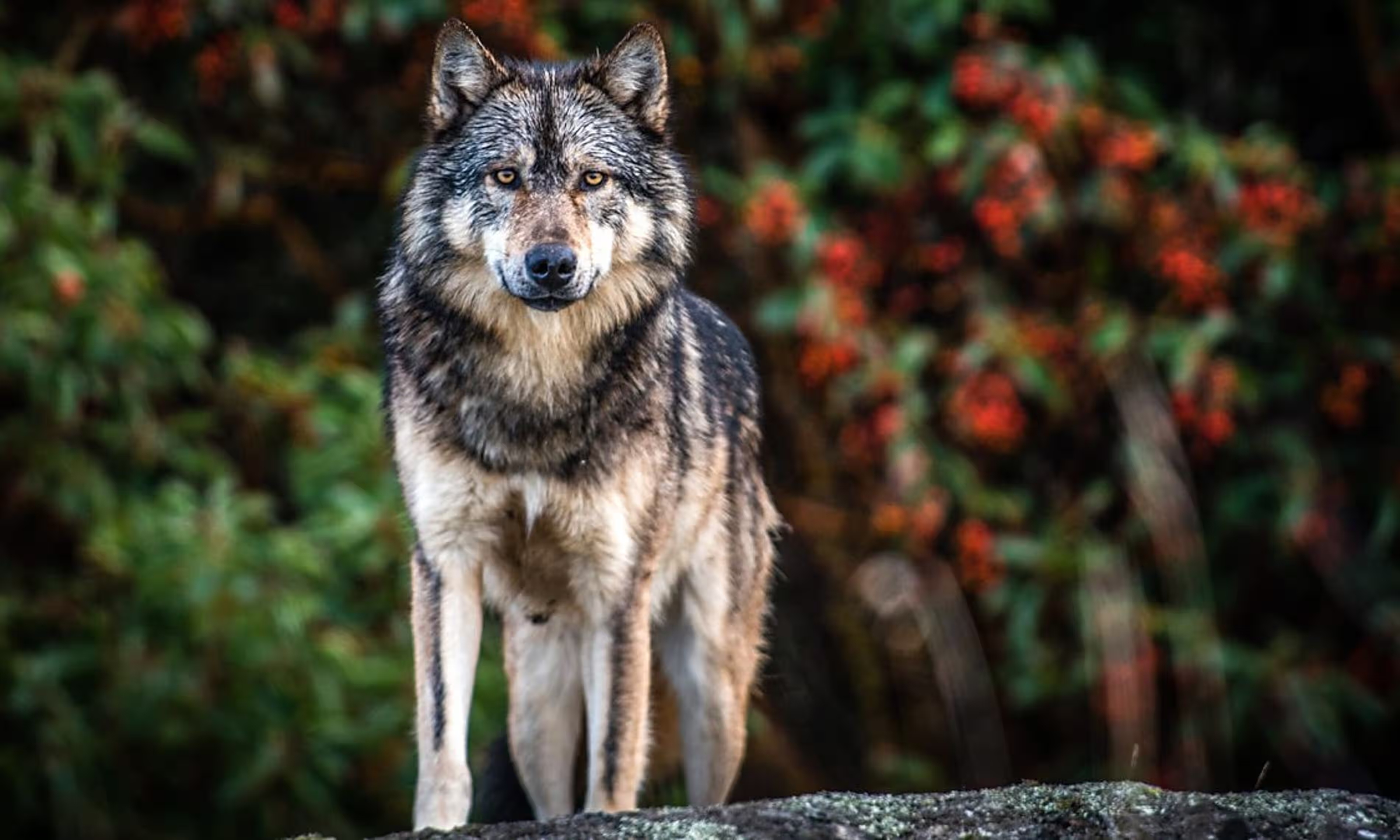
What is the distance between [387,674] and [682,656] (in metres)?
2.86

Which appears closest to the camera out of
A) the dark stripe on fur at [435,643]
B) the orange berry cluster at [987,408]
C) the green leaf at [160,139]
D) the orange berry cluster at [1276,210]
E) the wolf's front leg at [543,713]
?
the dark stripe on fur at [435,643]

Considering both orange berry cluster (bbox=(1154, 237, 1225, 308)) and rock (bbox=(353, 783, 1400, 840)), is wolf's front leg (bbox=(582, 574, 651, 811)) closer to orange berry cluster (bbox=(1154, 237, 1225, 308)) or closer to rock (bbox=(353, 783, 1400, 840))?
rock (bbox=(353, 783, 1400, 840))

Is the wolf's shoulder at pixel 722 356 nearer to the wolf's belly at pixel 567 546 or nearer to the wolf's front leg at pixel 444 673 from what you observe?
the wolf's belly at pixel 567 546

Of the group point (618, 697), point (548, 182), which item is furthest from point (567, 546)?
point (548, 182)

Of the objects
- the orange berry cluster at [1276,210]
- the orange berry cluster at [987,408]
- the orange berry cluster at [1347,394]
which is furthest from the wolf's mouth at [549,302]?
the orange berry cluster at [1347,394]

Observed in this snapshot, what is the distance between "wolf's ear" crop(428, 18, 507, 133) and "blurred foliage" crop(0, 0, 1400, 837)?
358 cm

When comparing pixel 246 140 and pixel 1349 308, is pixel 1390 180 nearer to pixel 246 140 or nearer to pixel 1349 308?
pixel 1349 308

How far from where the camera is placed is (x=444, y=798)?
471 centimetres

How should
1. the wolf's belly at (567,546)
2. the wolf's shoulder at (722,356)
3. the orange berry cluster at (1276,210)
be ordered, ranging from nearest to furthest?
the wolf's belly at (567,546) → the wolf's shoulder at (722,356) → the orange berry cluster at (1276,210)

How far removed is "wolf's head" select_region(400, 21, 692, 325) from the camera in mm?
4867

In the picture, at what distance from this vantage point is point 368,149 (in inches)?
416

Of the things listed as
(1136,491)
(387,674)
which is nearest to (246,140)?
(387,674)

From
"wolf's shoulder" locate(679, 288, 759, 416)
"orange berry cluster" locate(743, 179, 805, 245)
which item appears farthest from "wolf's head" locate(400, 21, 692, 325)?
"orange berry cluster" locate(743, 179, 805, 245)

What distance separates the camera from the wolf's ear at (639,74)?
5199mm
